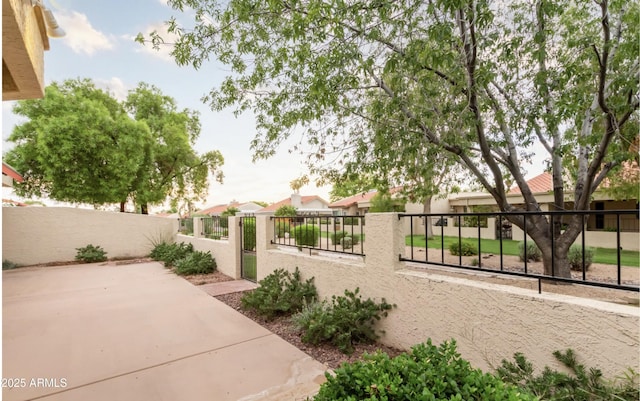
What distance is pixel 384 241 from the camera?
3.71 meters

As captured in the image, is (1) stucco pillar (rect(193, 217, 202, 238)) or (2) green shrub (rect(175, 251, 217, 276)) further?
(1) stucco pillar (rect(193, 217, 202, 238))

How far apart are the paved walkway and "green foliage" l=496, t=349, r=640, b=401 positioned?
1.70 m

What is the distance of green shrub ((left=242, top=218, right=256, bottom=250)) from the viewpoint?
6962 millimetres

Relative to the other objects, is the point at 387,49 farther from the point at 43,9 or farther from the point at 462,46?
the point at 43,9

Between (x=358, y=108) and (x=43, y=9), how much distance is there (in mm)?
4712

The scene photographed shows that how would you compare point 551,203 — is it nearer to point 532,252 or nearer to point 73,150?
point 532,252

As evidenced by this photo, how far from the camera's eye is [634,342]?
2121 mm

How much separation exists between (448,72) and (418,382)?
4401mm

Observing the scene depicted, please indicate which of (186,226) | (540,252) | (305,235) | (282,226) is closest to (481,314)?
(305,235)

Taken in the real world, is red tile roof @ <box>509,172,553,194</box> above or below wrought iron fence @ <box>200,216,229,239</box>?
above

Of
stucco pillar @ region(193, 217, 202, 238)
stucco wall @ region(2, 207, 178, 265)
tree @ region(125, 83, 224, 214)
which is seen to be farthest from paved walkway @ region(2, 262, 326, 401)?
tree @ region(125, 83, 224, 214)

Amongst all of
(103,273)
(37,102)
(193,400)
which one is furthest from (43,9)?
(37,102)

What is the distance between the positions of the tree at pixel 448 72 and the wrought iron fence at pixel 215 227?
3014 millimetres

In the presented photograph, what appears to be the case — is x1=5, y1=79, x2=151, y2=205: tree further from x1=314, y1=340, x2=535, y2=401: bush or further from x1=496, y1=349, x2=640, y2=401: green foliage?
x1=496, y1=349, x2=640, y2=401: green foliage
